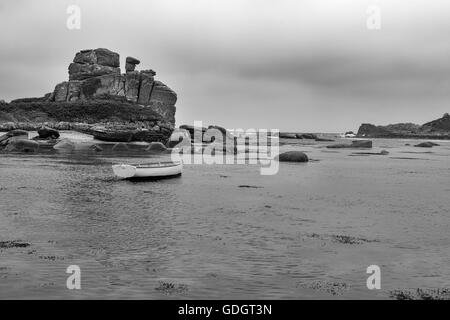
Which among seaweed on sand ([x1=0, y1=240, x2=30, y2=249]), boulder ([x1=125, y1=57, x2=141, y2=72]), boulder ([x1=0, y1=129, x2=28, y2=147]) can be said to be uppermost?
boulder ([x1=125, y1=57, x2=141, y2=72])

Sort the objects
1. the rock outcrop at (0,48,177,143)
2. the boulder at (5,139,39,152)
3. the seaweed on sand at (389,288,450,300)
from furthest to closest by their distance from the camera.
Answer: the rock outcrop at (0,48,177,143) → the boulder at (5,139,39,152) → the seaweed on sand at (389,288,450,300)

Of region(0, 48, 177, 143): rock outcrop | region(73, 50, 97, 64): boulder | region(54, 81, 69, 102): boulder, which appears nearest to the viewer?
region(0, 48, 177, 143): rock outcrop

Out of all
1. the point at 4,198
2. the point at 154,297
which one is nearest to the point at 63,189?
the point at 4,198

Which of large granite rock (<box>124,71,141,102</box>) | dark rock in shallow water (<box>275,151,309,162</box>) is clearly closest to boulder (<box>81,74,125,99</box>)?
large granite rock (<box>124,71,141,102</box>)

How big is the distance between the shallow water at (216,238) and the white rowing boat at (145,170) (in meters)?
1.62

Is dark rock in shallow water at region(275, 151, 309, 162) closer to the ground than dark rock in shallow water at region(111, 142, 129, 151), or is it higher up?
closer to the ground

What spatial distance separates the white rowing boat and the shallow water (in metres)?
1.62

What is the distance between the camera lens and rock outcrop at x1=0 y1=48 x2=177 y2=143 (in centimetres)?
13450

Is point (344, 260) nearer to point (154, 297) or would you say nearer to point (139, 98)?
point (154, 297)

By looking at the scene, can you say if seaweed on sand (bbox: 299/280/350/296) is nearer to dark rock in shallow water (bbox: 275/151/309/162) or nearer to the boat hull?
the boat hull

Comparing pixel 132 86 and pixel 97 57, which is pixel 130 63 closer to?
pixel 97 57

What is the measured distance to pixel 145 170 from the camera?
153 ft

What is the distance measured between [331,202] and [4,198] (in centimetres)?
Result: 2473

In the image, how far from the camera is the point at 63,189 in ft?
127
